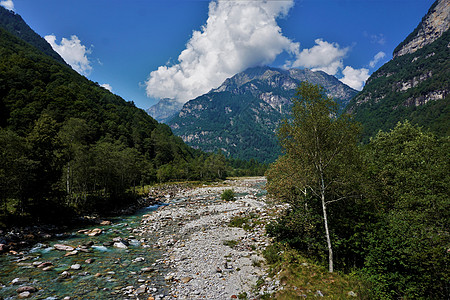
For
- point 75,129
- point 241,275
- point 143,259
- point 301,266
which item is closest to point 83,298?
point 143,259

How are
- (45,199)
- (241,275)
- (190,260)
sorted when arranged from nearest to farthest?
1. (241,275)
2. (190,260)
3. (45,199)

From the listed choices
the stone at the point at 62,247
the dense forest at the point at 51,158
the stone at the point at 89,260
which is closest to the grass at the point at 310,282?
the stone at the point at 89,260

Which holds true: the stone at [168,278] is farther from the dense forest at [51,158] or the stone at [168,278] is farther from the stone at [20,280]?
the dense forest at [51,158]

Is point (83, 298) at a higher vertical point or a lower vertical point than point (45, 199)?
lower

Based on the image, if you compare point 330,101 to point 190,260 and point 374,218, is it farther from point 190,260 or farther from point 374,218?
point 190,260

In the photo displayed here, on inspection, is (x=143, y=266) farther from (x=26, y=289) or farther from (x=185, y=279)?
(x=26, y=289)

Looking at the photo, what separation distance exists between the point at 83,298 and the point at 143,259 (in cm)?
596

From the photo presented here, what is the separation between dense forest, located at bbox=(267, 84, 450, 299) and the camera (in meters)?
10.1

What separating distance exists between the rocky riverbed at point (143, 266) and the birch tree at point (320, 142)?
419cm

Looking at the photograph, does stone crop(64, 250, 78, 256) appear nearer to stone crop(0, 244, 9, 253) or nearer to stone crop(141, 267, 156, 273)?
stone crop(0, 244, 9, 253)

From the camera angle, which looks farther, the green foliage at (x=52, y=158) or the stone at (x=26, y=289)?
the green foliage at (x=52, y=158)

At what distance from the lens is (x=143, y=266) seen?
15.6 metres

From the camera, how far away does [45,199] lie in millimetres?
25578

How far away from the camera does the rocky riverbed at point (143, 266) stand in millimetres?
11609
